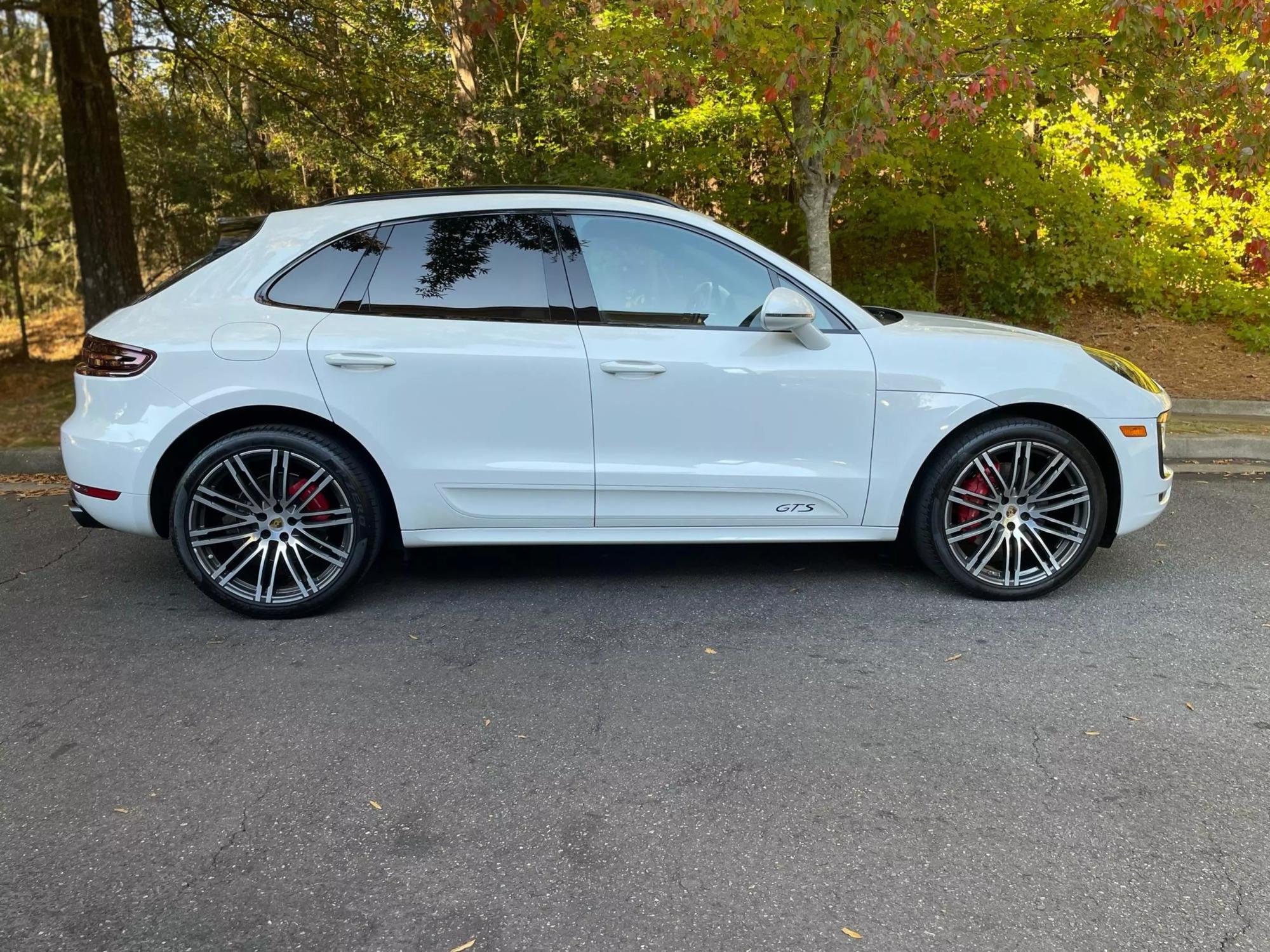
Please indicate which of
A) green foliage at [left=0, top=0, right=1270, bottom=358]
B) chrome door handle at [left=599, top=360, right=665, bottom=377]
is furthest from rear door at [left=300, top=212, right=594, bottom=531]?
green foliage at [left=0, top=0, right=1270, bottom=358]

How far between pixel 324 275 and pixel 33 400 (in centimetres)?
609

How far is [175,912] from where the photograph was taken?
2.34 meters

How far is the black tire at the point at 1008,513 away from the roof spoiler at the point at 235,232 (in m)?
3.21

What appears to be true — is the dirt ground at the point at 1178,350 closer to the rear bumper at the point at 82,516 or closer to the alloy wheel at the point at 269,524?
the alloy wheel at the point at 269,524

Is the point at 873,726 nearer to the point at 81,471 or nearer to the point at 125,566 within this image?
the point at 81,471

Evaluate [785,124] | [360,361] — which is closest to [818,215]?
[785,124]

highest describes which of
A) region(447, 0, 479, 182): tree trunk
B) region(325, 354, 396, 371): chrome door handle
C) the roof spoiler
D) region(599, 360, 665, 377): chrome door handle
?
region(447, 0, 479, 182): tree trunk

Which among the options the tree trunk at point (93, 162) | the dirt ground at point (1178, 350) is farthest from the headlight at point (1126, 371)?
the tree trunk at point (93, 162)

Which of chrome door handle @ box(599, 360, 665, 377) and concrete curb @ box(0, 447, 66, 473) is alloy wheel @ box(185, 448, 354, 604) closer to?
chrome door handle @ box(599, 360, 665, 377)

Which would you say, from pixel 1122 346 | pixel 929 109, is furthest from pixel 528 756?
pixel 1122 346

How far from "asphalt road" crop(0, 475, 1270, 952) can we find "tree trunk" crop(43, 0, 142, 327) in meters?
4.94

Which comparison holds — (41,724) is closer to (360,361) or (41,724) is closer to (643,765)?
(360,361)

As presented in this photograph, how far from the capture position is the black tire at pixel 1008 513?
166 inches

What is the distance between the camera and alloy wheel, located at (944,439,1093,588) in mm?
4246
